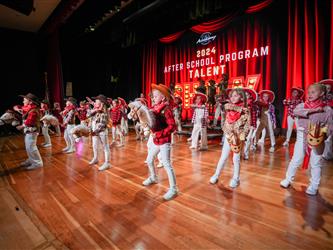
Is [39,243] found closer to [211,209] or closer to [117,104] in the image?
[211,209]

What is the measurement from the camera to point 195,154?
5629 millimetres

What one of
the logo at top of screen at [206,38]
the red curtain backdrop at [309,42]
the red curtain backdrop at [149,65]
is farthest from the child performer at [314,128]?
the red curtain backdrop at [149,65]

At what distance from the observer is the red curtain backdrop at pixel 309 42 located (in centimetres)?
673

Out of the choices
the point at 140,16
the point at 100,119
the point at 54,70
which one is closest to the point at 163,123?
the point at 100,119

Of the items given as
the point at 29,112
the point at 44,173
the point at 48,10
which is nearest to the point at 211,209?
the point at 44,173

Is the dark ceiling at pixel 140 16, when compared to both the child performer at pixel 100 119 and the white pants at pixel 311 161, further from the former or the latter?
the white pants at pixel 311 161

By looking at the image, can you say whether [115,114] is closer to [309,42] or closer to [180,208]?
[180,208]

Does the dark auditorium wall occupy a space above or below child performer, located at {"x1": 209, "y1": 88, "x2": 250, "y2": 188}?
above

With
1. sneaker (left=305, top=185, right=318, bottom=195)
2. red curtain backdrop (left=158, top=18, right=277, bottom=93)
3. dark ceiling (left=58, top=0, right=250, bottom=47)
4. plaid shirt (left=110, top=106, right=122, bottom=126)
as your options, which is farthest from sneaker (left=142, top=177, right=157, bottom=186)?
red curtain backdrop (left=158, top=18, right=277, bottom=93)

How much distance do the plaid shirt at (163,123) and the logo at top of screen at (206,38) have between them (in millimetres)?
8536

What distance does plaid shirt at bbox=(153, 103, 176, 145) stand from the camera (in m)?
2.86

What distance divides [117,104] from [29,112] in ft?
8.01

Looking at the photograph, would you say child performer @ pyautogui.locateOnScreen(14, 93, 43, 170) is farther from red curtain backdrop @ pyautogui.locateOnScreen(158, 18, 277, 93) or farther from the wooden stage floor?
red curtain backdrop @ pyautogui.locateOnScreen(158, 18, 277, 93)

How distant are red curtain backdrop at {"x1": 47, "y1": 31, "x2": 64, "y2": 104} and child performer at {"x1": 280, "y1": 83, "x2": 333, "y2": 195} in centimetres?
1082
